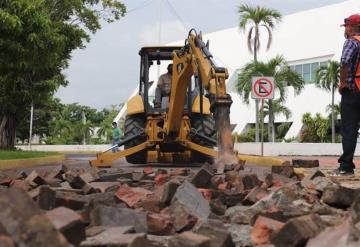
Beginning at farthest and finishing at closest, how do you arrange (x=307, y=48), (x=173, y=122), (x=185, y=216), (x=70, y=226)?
(x=307, y=48) → (x=173, y=122) → (x=185, y=216) → (x=70, y=226)

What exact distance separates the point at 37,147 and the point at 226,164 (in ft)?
133

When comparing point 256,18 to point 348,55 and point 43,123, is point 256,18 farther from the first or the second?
point 43,123

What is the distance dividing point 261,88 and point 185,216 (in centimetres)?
1223

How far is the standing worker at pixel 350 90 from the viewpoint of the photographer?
6.64 m

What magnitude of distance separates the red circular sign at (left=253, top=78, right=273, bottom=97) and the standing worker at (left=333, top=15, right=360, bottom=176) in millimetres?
8732

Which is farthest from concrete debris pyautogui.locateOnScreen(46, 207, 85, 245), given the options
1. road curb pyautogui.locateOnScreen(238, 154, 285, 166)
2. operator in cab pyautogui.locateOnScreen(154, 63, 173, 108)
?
road curb pyautogui.locateOnScreen(238, 154, 285, 166)

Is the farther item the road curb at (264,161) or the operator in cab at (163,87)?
the road curb at (264,161)

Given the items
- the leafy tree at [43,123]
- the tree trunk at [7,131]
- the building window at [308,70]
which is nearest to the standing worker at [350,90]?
the tree trunk at [7,131]

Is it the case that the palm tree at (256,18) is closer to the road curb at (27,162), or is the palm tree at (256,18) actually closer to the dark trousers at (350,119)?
the road curb at (27,162)

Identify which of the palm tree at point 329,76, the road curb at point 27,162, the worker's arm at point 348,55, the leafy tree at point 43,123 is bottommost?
the road curb at point 27,162

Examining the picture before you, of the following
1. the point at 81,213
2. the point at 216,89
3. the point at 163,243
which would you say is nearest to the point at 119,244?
the point at 163,243

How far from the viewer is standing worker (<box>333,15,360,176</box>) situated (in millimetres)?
6637

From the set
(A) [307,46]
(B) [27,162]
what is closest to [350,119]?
(B) [27,162]

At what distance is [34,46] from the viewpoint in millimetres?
14789
